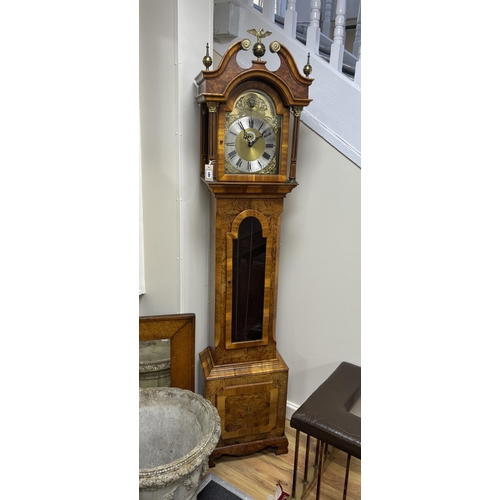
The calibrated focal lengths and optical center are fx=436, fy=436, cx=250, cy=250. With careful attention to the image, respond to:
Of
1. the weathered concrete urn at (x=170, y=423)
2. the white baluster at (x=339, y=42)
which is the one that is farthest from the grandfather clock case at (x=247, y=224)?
the white baluster at (x=339, y=42)

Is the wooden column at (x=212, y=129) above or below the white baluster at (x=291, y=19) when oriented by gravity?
below

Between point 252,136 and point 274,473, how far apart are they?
1472 mm

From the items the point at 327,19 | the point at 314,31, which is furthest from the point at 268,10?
the point at 327,19

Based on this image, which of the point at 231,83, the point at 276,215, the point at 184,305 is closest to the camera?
the point at 231,83

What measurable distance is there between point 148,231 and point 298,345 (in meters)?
0.95

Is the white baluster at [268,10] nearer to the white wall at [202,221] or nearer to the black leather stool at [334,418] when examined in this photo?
the white wall at [202,221]

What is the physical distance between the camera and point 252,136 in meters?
1.75

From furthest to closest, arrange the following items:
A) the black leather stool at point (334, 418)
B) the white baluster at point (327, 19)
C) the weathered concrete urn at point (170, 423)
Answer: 1. the white baluster at point (327, 19)
2. the weathered concrete urn at point (170, 423)
3. the black leather stool at point (334, 418)

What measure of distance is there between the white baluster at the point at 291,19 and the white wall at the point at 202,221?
Answer: 1.25 feet

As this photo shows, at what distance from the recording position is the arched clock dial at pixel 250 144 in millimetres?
1740

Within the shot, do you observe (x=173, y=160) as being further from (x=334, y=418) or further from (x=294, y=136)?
(x=334, y=418)
